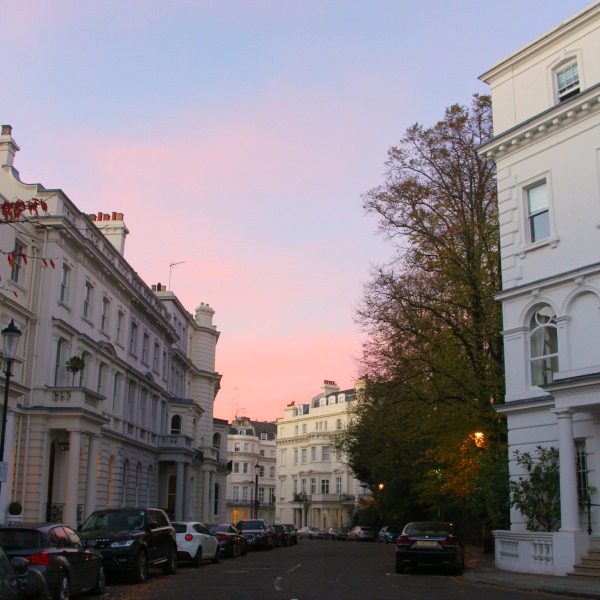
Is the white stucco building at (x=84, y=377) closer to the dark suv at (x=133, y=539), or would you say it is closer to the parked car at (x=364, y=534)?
the dark suv at (x=133, y=539)

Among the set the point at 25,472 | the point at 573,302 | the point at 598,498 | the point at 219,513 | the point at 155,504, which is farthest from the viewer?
→ the point at 219,513

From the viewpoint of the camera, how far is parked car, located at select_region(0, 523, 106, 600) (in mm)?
12852

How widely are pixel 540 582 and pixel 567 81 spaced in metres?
13.5

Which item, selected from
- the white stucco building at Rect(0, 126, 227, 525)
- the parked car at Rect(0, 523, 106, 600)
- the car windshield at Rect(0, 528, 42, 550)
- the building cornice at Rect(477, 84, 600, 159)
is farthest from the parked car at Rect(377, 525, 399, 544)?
the car windshield at Rect(0, 528, 42, 550)

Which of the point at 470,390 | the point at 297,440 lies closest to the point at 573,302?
the point at 470,390

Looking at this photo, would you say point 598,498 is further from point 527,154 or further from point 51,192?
point 51,192

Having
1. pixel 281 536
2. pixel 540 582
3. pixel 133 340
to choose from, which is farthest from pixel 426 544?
pixel 281 536

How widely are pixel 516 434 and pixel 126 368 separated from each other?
79.9ft

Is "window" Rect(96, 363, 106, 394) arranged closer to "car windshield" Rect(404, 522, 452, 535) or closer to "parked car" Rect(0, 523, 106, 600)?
"car windshield" Rect(404, 522, 452, 535)

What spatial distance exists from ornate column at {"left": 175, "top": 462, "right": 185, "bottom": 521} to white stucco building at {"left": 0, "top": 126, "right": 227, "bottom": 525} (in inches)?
2.9

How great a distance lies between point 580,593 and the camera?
14.9m

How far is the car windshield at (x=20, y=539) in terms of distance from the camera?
1305cm

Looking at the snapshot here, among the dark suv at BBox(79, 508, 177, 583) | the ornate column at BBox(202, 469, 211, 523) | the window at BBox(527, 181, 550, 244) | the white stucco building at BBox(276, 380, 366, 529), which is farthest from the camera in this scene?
the white stucco building at BBox(276, 380, 366, 529)

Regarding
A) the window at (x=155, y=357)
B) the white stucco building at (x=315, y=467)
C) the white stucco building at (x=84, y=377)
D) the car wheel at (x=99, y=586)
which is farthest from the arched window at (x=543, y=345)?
the white stucco building at (x=315, y=467)
